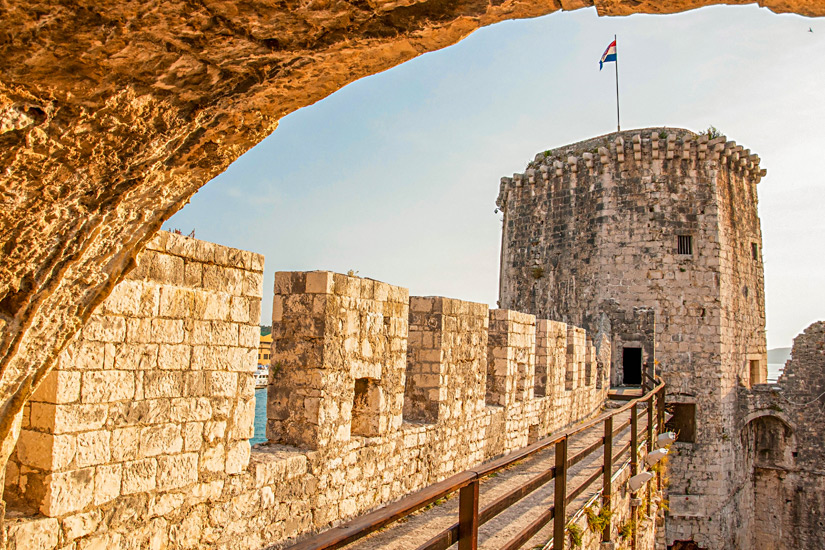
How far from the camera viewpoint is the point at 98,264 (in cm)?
215

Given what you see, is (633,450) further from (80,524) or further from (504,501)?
(80,524)

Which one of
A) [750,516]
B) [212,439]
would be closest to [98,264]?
[212,439]

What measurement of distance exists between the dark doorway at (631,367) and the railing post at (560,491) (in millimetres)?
13760

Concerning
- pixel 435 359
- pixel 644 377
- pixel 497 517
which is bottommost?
pixel 497 517

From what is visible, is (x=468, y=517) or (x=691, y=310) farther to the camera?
(x=691, y=310)

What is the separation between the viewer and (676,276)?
16.8 meters

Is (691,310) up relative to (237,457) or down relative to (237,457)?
up

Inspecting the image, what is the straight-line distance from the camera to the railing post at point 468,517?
2.73 metres

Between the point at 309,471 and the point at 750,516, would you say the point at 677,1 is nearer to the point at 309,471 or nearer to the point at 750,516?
the point at 309,471

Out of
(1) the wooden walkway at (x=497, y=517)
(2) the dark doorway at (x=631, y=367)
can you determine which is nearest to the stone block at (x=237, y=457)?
(1) the wooden walkway at (x=497, y=517)

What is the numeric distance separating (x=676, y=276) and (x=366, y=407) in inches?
547

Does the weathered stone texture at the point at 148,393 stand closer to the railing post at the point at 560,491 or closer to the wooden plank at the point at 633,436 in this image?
the railing post at the point at 560,491

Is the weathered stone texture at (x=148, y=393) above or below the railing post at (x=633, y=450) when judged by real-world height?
above

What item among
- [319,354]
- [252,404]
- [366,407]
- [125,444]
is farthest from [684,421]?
[125,444]
